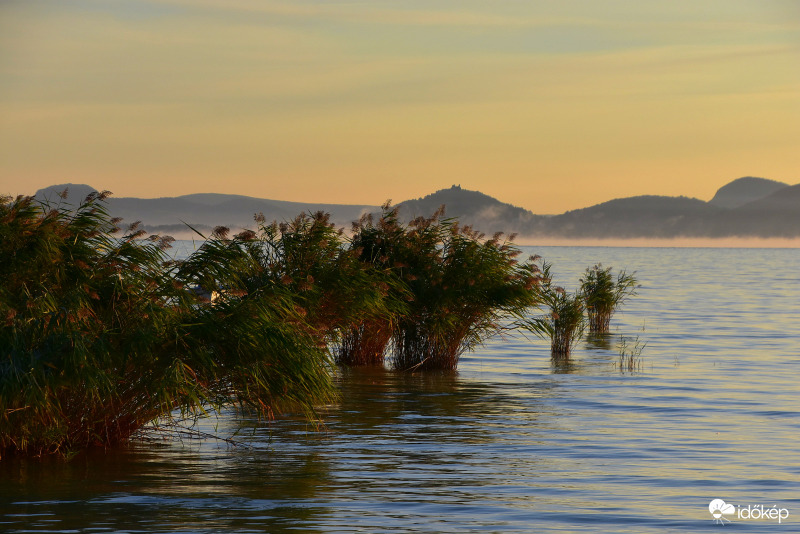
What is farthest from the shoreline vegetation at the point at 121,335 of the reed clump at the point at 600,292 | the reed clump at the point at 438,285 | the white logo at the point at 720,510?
the reed clump at the point at 600,292

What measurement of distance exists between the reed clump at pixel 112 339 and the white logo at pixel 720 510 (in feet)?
15.4

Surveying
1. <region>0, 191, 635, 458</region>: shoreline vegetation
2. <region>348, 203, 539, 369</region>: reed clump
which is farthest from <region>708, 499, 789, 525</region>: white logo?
<region>348, 203, 539, 369</region>: reed clump

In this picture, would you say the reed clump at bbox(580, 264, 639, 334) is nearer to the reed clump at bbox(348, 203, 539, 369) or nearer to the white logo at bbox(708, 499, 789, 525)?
the reed clump at bbox(348, 203, 539, 369)

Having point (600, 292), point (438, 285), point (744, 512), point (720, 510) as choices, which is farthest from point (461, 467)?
point (600, 292)

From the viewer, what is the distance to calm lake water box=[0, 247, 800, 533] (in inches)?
412

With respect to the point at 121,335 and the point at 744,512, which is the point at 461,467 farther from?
the point at 121,335

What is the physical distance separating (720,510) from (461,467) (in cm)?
318

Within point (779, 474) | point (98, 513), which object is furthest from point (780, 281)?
point (98, 513)

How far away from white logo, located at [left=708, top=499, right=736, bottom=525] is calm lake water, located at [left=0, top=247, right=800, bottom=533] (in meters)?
A: 0.10

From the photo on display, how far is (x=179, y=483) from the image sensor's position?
11.7 m

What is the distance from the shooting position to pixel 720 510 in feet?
36.4

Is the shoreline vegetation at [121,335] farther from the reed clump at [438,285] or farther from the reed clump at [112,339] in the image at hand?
the reed clump at [438,285]

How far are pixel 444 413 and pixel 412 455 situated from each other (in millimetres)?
3654

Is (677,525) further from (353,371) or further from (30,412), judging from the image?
(353,371)
